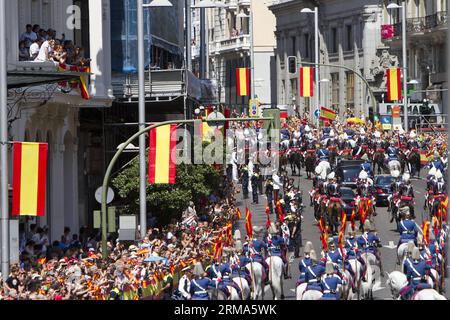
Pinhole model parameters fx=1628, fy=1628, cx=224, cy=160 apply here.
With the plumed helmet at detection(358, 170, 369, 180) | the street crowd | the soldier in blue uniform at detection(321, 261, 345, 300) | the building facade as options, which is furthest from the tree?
the building facade

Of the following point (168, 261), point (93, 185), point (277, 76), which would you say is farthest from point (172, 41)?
point (277, 76)

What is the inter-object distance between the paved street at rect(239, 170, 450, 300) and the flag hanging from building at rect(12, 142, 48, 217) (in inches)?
232

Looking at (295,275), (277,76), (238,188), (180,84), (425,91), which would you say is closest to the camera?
(295,275)

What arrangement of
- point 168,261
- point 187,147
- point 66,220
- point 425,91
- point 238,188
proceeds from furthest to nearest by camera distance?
1. point 425,91
2. point 238,188
3. point 187,147
4. point 66,220
5. point 168,261

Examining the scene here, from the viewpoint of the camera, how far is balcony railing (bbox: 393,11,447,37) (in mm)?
91125

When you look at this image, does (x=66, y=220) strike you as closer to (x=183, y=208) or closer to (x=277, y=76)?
(x=183, y=208)

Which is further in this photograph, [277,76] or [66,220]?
[277,76]

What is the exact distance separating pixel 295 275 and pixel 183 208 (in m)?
8.33

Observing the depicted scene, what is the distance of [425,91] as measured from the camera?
289 feet

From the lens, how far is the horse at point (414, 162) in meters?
64.1

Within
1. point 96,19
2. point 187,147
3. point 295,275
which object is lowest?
point 295,275

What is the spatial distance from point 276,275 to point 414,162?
30315 millimetres

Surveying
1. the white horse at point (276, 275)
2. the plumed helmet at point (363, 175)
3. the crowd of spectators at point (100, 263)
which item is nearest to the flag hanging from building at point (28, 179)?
the crowd of spectators at point (100, 263)

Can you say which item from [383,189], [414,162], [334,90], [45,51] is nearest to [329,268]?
[45,51]
